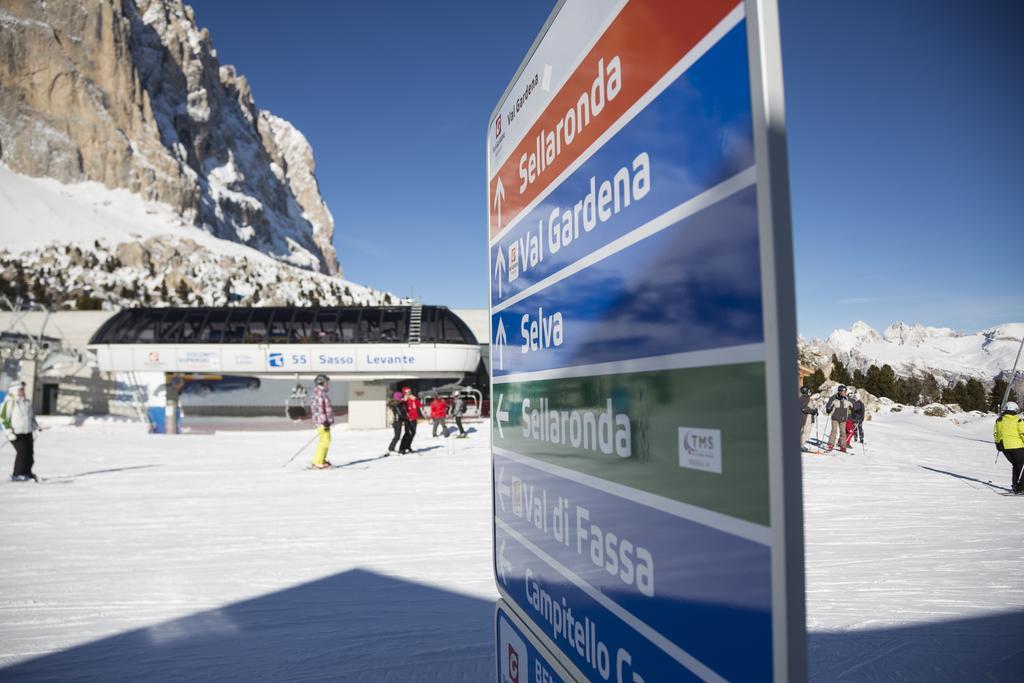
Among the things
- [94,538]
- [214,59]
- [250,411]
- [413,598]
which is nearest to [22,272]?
[250,411]

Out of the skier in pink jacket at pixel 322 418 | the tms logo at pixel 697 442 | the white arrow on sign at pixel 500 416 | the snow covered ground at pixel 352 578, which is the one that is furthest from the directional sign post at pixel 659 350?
the skier in pink jacket at pixel 322 418

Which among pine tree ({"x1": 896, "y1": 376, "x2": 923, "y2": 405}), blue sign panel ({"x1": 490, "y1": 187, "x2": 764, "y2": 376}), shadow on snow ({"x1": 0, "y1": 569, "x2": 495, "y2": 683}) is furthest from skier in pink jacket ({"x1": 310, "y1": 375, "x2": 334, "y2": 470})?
pine tree ({"x1": 896, "y1": 376, "x2": 923, "y2": 405})

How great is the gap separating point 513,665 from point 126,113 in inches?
5351

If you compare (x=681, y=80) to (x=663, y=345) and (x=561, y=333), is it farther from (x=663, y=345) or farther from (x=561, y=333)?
(x=561, y=333)

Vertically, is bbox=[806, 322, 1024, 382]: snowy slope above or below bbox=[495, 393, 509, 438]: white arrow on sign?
above

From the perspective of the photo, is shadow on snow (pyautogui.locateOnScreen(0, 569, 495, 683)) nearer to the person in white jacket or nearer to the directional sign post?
the directional sign post

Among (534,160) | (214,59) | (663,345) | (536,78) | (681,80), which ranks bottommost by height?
(663,345)

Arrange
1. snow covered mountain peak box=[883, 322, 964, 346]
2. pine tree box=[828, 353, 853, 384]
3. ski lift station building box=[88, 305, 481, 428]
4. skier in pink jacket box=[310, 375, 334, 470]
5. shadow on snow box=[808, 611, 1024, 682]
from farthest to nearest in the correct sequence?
snow covered mountain peak box=[883, 322, 964, 346]
pine tree box=[828, 353, 853, 384]
ski lift station building box=[88, 305, 481, 428]
skier in pink jacket box=[310, 375, 334, 470]
shadow on snow box=[808, 611, 1024, 682]

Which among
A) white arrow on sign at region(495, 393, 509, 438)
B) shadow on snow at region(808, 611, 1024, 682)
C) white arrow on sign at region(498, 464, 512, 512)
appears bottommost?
shadow on snow at region(808, 611, 1024, 682)

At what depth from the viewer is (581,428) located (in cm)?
118

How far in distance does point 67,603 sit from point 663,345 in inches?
214

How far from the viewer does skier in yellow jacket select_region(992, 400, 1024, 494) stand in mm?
8562

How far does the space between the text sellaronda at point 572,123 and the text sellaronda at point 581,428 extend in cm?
59

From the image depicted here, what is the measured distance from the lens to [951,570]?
4.88 meters
